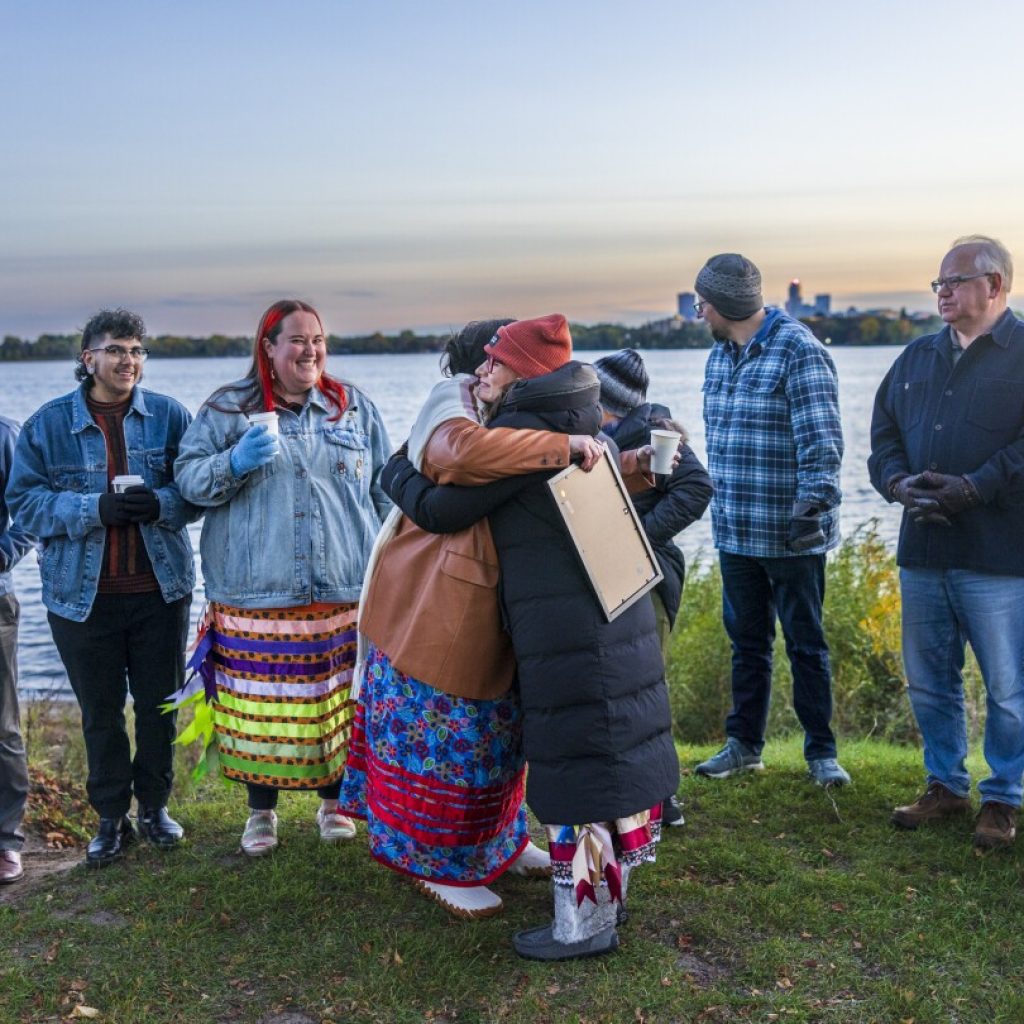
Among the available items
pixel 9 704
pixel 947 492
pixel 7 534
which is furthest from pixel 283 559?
pixel 947 492

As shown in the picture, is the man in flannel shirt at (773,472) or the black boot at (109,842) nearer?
the black boot at (109,842)

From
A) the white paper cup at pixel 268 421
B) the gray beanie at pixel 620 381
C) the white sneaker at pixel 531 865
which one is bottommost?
the white sneaker at pixel 531 865

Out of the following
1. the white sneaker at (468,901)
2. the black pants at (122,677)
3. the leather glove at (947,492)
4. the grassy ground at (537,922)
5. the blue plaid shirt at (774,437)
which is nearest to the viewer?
the grassy ground at (537,922)

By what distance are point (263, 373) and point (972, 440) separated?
9.43 ft

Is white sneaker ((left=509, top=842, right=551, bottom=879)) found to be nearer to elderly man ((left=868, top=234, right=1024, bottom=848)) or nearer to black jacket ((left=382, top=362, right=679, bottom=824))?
black jacket ((left=382, top=362, right=679, bottom=824))

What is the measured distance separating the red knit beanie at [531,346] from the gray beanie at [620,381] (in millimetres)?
860

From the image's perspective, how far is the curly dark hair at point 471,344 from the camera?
389 centimetres

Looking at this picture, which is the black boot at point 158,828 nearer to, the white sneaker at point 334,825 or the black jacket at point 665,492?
the white sneaker at point 334,825

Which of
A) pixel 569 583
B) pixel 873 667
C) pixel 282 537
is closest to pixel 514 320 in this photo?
pixel 569 583

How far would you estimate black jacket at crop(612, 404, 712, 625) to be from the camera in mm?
4508

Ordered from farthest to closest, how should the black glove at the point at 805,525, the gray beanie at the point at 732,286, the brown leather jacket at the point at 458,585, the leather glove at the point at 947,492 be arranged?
1. the gray beanie at the point at 732,286
2. the black glove at the point at 805,525
3. the leather glove at the point at 947,492
4. the brown leather jacket at the point at 458,585

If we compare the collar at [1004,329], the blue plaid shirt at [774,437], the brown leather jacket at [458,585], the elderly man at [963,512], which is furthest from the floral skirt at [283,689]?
the collar at [1004,329]

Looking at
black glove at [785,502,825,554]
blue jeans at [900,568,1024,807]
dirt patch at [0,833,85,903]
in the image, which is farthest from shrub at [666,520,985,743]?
dirt patch at [0,833,85,903]

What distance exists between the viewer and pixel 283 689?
4555 millimetres
